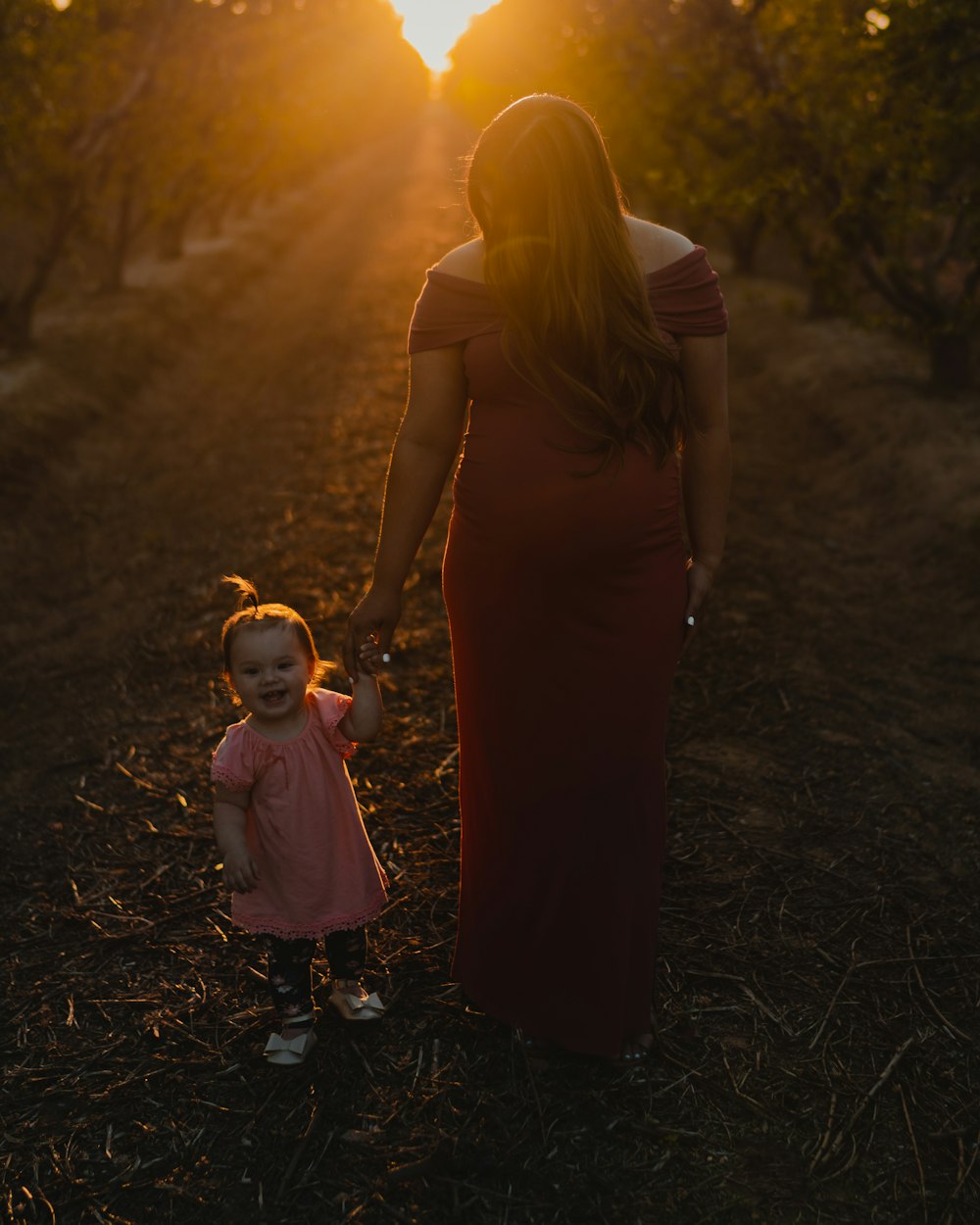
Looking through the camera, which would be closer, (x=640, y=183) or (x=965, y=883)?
(x=965, y=883)

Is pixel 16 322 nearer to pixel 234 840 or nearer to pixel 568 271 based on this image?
pixel 234 840

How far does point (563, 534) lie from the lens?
2400mm

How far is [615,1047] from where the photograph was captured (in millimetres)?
2707

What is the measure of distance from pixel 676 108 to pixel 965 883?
11.0 metres

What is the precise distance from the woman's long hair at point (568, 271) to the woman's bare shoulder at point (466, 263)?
46 mm

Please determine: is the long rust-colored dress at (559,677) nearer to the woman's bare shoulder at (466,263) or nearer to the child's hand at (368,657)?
the woman's bare shoulder at (466,263)

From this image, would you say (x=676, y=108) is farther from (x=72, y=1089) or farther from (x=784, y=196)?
(x=72, y=1089)

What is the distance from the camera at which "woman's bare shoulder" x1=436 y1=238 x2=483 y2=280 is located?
240cm

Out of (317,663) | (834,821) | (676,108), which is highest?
(676,108)

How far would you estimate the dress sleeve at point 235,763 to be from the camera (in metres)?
2.50

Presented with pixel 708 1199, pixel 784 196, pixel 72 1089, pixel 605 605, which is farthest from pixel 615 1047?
pixel 784 196

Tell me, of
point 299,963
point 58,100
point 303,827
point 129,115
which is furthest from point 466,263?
point 129,115

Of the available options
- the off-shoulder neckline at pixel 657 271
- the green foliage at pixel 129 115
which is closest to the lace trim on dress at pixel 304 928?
the off-shoulder neckline at pixel 657 271

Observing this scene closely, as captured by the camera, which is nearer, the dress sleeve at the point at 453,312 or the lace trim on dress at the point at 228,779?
the dress sleeve at the point at 453,312
